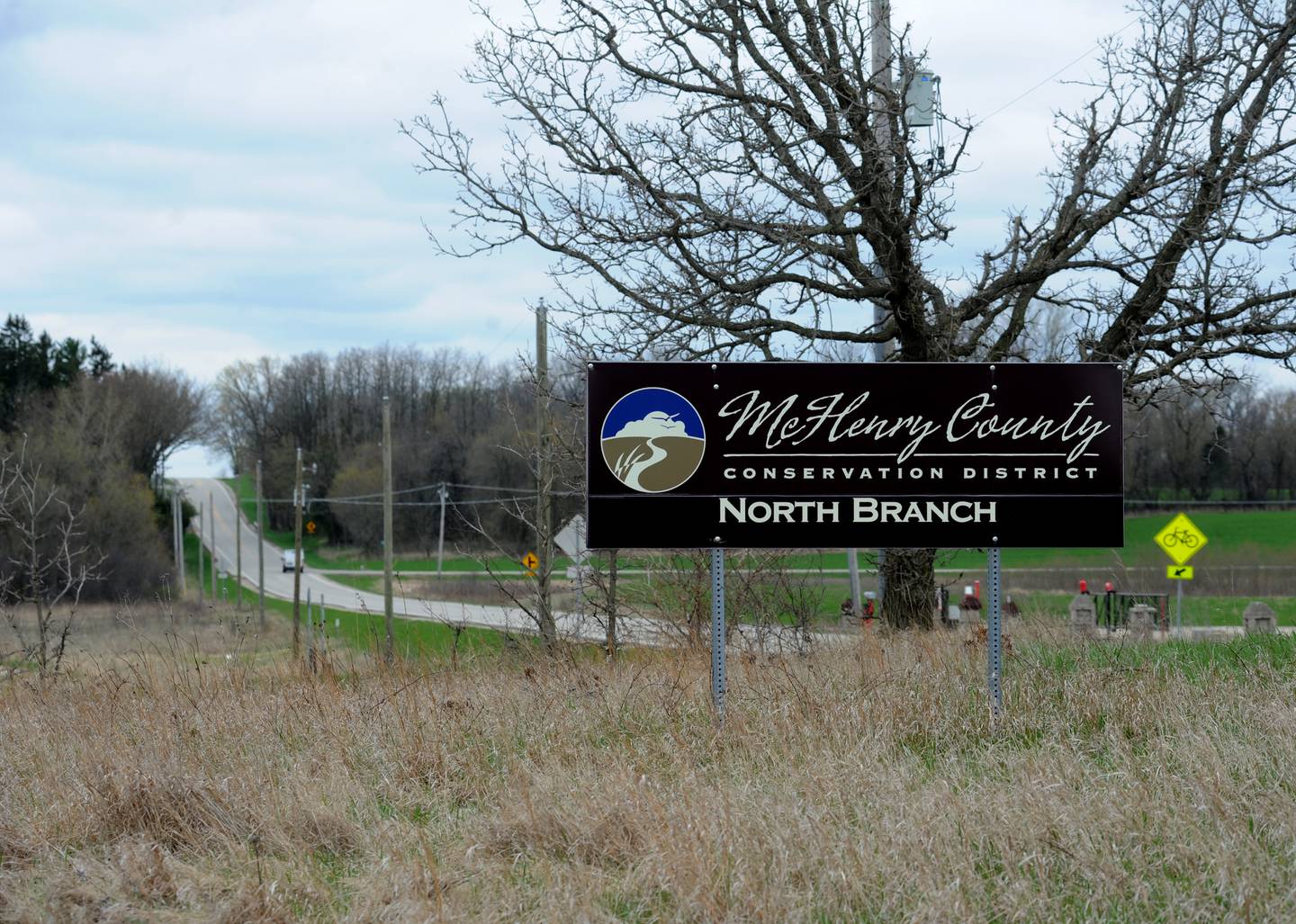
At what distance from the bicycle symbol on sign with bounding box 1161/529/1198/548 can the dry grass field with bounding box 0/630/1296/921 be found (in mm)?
19780

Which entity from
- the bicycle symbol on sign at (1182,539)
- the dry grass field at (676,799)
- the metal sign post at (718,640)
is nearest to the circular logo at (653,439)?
the metal sign post at (718,640)

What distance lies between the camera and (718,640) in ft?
23.7

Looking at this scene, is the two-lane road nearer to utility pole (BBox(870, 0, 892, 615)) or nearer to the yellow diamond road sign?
utility pole (BBox(870, 0, 892, 615))

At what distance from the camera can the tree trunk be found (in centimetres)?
1325

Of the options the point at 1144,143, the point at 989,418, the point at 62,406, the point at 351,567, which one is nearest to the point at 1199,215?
the point at 1144,143

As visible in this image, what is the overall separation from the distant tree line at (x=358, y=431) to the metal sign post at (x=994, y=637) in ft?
243

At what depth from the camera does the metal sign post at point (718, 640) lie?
718cm

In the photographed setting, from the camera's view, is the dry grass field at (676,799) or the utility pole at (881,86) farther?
the utility pole at (881,86)

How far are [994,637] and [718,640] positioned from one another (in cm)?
159

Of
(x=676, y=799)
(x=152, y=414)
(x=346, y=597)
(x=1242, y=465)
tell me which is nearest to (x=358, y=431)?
(x=152, y=414)

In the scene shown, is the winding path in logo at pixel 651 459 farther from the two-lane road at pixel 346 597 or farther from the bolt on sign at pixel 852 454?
the two-lane road at pixel 346 597

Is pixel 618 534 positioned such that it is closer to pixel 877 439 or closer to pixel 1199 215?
pixel 877 439

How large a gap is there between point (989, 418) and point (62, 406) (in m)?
84.8

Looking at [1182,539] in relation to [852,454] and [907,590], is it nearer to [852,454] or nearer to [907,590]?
[907,590]
